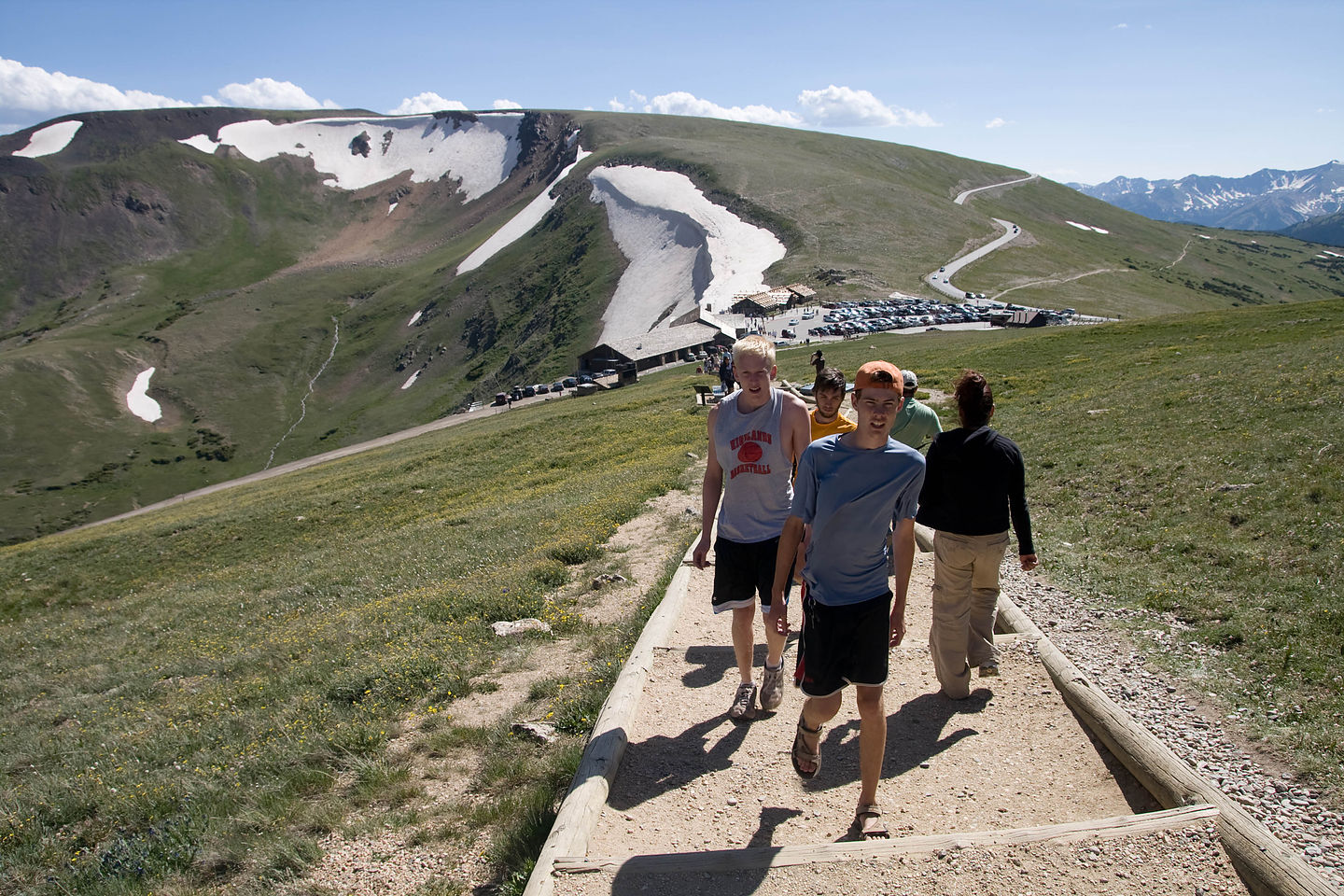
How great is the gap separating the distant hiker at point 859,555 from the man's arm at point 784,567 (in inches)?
2.7

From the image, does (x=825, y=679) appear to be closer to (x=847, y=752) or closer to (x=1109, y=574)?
(x=847, y=752)

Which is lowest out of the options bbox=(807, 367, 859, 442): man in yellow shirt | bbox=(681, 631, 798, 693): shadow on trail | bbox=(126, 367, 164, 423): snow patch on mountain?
bbox=(126, 367, 164, 423): snow patch on mountain

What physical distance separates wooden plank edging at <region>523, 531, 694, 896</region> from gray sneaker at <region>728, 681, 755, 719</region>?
34.0 inches

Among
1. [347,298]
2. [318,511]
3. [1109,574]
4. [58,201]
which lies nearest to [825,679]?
[1109,574]

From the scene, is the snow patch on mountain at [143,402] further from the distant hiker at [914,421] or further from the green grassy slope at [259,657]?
the distant hiker at [914,421]

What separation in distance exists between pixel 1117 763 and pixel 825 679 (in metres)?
2.54

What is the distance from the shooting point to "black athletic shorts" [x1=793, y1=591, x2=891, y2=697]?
4.86 metres

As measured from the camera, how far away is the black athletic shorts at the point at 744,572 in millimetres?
6066

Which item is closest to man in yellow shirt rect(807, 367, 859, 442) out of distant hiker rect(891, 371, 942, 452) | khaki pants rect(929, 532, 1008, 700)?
khaki pants rect(929, 532, 1008, 700)

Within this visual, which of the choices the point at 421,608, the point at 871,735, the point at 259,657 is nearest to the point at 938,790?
the point at 871,735

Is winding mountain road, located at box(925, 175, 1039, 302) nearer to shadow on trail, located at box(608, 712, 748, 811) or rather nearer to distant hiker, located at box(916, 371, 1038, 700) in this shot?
distant hiker, located at box(916, 371, 1038, 700)

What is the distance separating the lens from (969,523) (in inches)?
248

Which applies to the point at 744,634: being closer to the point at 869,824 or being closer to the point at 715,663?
the point at 715,663

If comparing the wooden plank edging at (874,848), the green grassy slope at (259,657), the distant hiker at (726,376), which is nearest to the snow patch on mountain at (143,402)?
the green grassy slope at (259,657)
